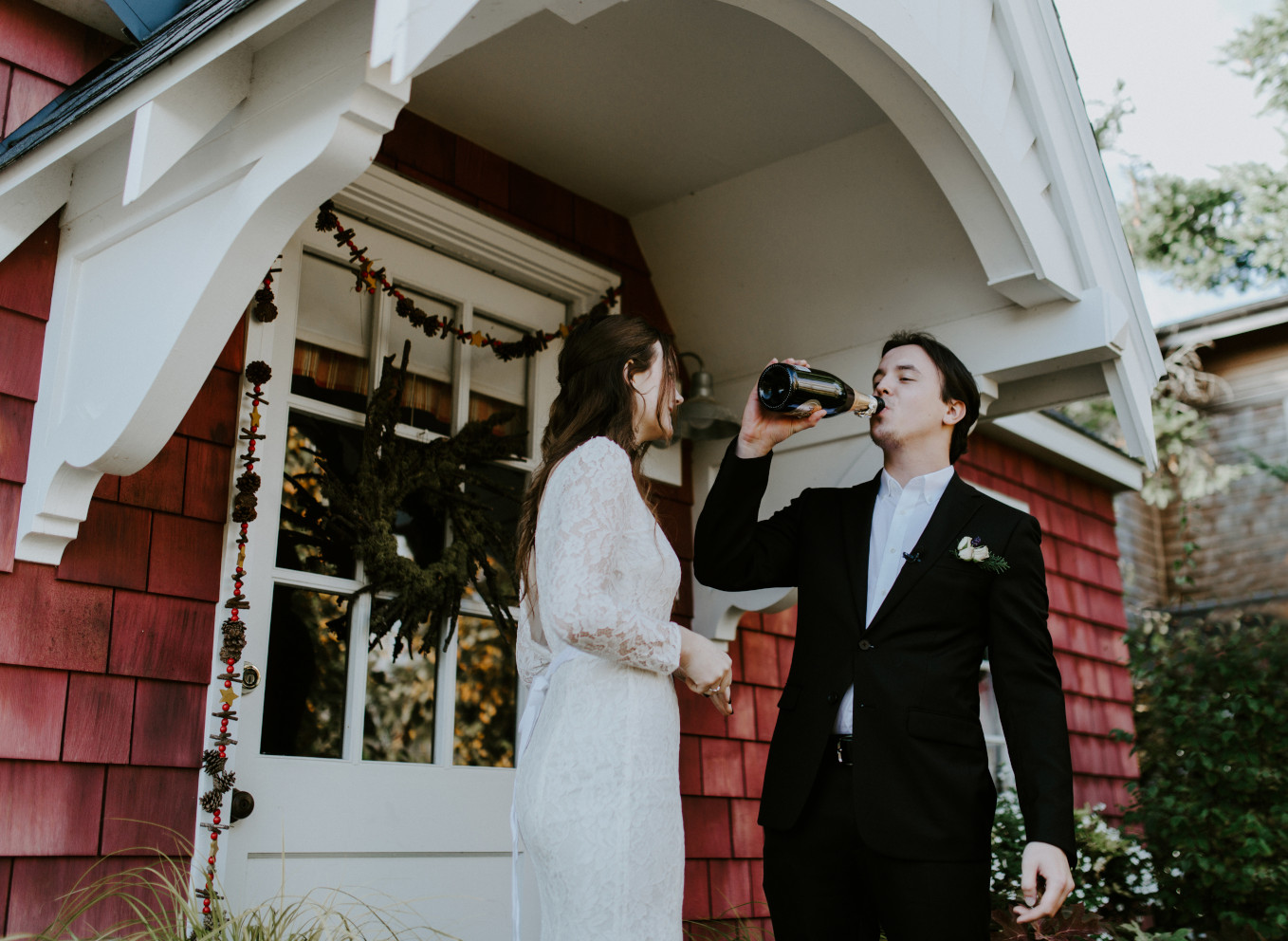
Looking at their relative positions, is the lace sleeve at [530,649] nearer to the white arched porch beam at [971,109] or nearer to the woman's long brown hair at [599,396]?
the woman's long brown hair at [599,396]

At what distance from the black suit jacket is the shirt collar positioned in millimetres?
30

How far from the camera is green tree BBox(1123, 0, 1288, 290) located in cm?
1116

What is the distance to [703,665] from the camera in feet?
5.86

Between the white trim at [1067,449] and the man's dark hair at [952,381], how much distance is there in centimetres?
257

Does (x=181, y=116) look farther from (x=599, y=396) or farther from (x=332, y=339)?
(x=332, y=339)

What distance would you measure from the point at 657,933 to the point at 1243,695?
4.16 metres

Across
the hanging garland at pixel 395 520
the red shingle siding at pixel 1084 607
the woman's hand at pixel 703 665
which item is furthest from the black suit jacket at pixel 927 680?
the red shingle siding at pixel 1084 607

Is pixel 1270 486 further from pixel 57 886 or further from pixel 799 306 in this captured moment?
pixel 57 886

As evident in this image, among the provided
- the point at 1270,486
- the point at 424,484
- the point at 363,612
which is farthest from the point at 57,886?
the point at 1270,486

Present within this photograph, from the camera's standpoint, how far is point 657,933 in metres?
1.67

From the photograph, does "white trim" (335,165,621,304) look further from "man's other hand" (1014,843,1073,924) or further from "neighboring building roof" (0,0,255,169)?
"man's other hand" (1014,843,1073,924)

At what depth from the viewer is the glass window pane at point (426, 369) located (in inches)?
117

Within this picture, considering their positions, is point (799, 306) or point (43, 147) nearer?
point (43, 147)

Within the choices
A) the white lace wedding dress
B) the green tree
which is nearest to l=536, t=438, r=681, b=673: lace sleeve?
the white lace wedding dress
